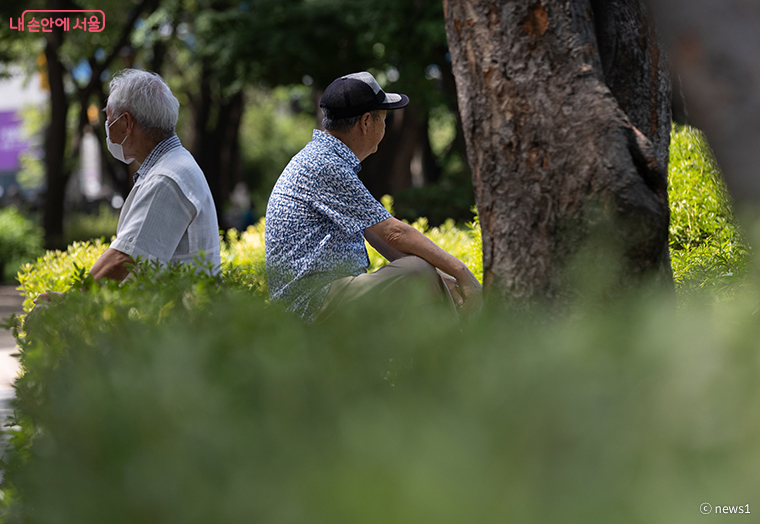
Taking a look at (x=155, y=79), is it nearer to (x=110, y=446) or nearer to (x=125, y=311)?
(x=125, y=311)

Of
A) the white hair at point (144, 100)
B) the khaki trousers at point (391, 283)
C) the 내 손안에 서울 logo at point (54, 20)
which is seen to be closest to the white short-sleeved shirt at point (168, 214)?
the white hair at point (144, 100)

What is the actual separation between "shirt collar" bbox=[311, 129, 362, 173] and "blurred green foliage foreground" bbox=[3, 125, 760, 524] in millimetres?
1559

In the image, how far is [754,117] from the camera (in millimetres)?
1818

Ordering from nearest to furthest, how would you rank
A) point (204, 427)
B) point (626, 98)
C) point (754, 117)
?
point (204, 427), point (754, 117), point (626, 98)

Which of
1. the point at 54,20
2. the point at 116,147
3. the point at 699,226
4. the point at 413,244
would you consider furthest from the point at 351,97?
the point at 54,20

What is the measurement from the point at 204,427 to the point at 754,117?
57.4 inches

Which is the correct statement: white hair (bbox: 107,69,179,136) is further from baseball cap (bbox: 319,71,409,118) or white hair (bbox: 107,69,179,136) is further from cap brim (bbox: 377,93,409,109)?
cap brim (bbox: 377,93,409,109)

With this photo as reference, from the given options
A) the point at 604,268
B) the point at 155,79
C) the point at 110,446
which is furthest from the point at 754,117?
the point at 155,79

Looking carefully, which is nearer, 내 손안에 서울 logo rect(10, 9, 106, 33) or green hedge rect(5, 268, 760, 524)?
green hedge rect(5, 268, 760, 524)

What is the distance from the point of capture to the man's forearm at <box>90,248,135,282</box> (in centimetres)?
306

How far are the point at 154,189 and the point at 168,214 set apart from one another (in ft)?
Result: 0.40

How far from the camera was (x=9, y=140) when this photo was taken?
53188 mm

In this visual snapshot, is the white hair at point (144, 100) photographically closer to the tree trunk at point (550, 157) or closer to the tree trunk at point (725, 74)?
the tree trunk at point (550, 157)

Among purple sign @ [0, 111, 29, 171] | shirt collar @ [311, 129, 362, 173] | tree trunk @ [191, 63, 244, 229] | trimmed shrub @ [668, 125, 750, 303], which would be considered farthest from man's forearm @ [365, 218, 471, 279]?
purple sign @ [0, 111, 29, 171]
